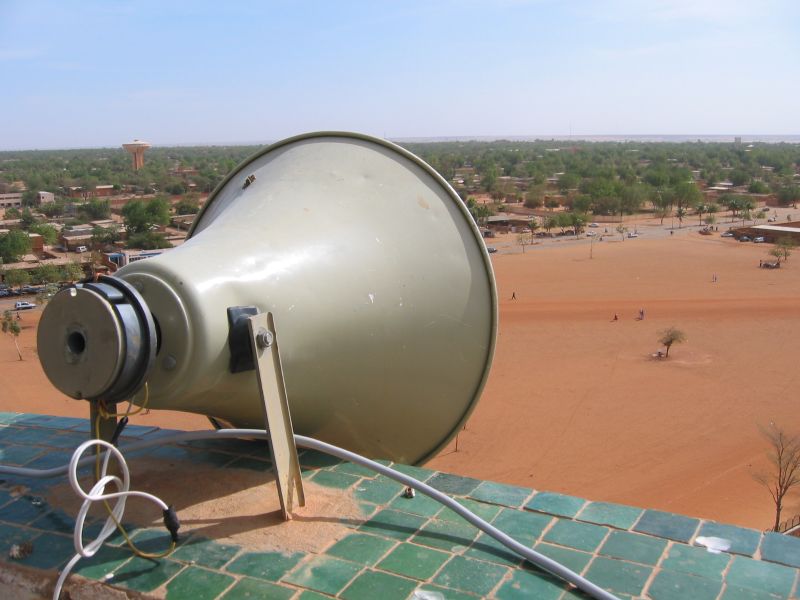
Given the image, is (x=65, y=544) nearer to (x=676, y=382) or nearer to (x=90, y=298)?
(x=90, y=298)

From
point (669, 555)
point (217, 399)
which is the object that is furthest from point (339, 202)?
point (669, 555)

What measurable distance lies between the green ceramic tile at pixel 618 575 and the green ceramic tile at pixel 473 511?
1.58 ft

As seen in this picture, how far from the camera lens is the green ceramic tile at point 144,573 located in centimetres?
258

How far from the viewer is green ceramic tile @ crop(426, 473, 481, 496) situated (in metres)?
3.20

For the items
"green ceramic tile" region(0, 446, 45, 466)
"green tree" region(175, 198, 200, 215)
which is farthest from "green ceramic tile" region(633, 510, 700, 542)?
"green tree" region(175, 198, 200, 215)

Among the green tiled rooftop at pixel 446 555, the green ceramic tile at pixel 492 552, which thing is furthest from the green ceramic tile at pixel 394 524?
the green ceramic tile at pixel 492 552

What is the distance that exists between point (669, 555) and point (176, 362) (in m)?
1.85

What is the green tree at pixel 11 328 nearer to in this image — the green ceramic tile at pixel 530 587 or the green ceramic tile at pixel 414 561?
the green ceramic tile at pixel 414 561

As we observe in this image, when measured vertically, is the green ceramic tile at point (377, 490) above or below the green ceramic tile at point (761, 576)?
below

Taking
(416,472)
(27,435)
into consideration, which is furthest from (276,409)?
(27,435)

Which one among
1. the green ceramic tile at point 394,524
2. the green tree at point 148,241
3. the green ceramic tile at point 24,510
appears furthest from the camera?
the green tree at point 148,241

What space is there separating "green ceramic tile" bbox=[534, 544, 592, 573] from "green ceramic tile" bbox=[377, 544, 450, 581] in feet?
1.16

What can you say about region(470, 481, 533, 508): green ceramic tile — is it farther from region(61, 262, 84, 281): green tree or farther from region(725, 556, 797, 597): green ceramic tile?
region(61, 262, 84, 281): green tree

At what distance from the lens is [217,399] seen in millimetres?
2867
